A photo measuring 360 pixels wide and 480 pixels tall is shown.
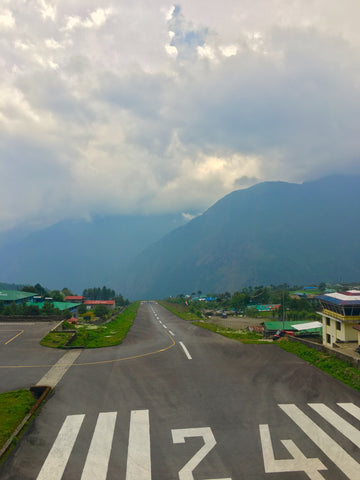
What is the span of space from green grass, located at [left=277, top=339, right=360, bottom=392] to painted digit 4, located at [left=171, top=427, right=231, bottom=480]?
10351mm

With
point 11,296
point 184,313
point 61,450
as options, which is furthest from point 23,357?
point 11,296

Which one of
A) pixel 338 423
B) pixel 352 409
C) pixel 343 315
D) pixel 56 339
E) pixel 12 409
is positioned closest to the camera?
pixel 338 423

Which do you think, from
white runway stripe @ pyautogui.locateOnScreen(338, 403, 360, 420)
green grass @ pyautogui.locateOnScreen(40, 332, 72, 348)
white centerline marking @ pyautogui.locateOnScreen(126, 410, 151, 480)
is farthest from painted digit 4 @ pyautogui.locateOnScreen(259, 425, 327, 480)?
green grass @ pyautogui.locateOnScreen(40, 332, 72, 348)

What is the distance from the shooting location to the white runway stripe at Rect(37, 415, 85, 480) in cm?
1002

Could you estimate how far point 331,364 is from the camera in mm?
20125

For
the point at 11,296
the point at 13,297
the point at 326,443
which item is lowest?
the point at 13,297

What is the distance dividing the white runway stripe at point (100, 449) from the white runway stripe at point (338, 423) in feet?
33.3

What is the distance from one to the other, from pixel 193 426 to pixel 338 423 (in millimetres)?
6806

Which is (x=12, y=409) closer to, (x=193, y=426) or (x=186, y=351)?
(x=193, y=426)

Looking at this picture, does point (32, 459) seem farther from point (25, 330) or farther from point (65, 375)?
point (25, 330)

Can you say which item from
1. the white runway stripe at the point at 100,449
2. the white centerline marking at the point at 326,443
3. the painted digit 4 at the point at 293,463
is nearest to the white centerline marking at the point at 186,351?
the white centerline marking at the point at 326,443

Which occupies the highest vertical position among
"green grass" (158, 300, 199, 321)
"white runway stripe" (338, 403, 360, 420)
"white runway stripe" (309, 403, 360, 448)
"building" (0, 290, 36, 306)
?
"white runway stripe" (338, 403, 360, 420)

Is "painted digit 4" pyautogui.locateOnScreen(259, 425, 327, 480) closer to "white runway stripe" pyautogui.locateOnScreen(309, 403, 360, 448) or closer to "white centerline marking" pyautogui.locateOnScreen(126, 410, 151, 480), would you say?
"white runway stripe" pyautogui.locateOnScreen(309, 403, 360, 448)

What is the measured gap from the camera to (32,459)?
426 inches
